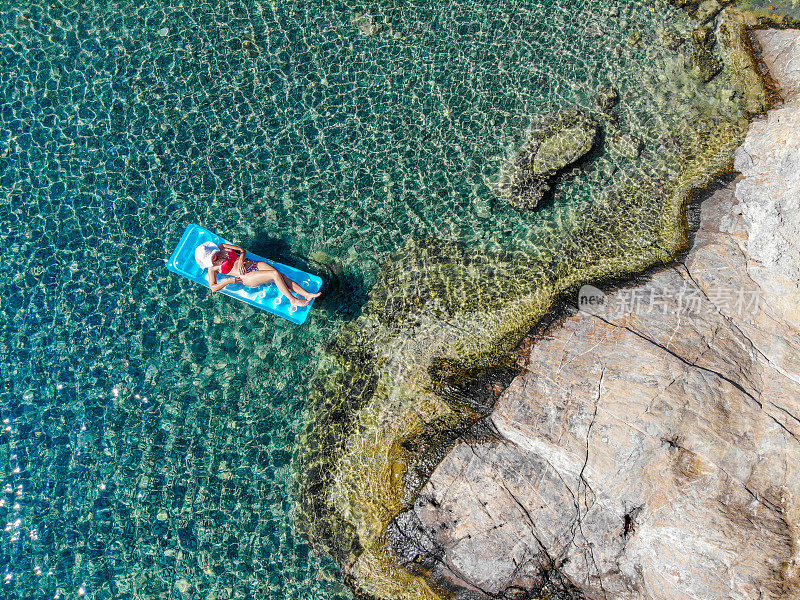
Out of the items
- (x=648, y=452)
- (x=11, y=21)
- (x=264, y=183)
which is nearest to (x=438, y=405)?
(x=648, y=452)

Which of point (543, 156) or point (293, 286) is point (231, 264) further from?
point (543, 156)

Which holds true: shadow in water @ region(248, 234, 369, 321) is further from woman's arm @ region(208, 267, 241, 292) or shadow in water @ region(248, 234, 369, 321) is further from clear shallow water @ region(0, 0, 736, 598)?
woman's arm @ region(208, 267, 241, 292)

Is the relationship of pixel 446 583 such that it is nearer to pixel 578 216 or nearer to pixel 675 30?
pixel 578 216

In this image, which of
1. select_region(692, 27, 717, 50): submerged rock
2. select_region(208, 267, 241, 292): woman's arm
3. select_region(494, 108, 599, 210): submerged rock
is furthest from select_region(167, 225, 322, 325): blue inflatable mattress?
select_region(692, 27, 717, 50): submerged rock

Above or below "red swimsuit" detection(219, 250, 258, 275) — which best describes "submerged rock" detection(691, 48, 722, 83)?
above

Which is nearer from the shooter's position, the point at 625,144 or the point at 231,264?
the point at 231,264

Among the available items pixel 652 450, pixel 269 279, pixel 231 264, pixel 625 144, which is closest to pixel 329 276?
pixel 269 279

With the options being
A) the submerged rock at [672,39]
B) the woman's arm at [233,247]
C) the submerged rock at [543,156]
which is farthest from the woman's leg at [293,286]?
the submerged rock at [672,39]
